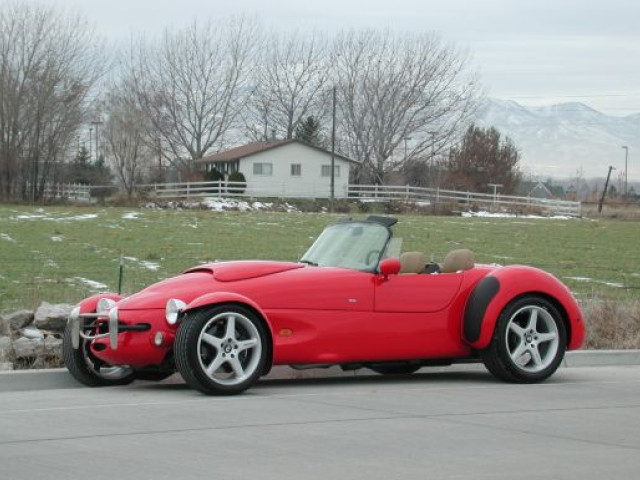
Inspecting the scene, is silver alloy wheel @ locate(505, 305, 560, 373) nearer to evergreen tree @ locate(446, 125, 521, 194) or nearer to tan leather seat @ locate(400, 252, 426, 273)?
tan leather seat @ locate(400, 252, 426, 273)

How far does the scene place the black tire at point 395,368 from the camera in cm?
1070

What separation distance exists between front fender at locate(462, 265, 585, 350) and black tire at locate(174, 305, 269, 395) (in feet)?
6.82

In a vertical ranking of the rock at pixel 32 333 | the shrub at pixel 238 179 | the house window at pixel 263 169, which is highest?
the house window at pixel 263 169

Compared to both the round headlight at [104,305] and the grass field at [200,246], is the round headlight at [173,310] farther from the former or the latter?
the grass field at [200,246]

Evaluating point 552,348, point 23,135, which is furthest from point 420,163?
point 552,348

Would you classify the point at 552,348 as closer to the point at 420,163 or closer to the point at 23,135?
the point at 23,135

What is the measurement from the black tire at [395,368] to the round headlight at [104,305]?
2401mm

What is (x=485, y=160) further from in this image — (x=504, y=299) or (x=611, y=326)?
(x=504, y=299)

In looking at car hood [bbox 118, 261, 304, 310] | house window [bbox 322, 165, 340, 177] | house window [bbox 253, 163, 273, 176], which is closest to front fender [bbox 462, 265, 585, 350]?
car hood [bbox 118, 261, 304, 310]

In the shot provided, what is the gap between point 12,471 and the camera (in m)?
6.70

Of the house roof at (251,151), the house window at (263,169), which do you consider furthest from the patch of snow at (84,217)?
the house window at (263,169)

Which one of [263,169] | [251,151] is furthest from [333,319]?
[263,169]

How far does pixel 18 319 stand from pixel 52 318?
0.51 meters

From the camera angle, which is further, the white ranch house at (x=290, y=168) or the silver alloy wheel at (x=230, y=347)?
the white ranch house at (x=290, y=168)
